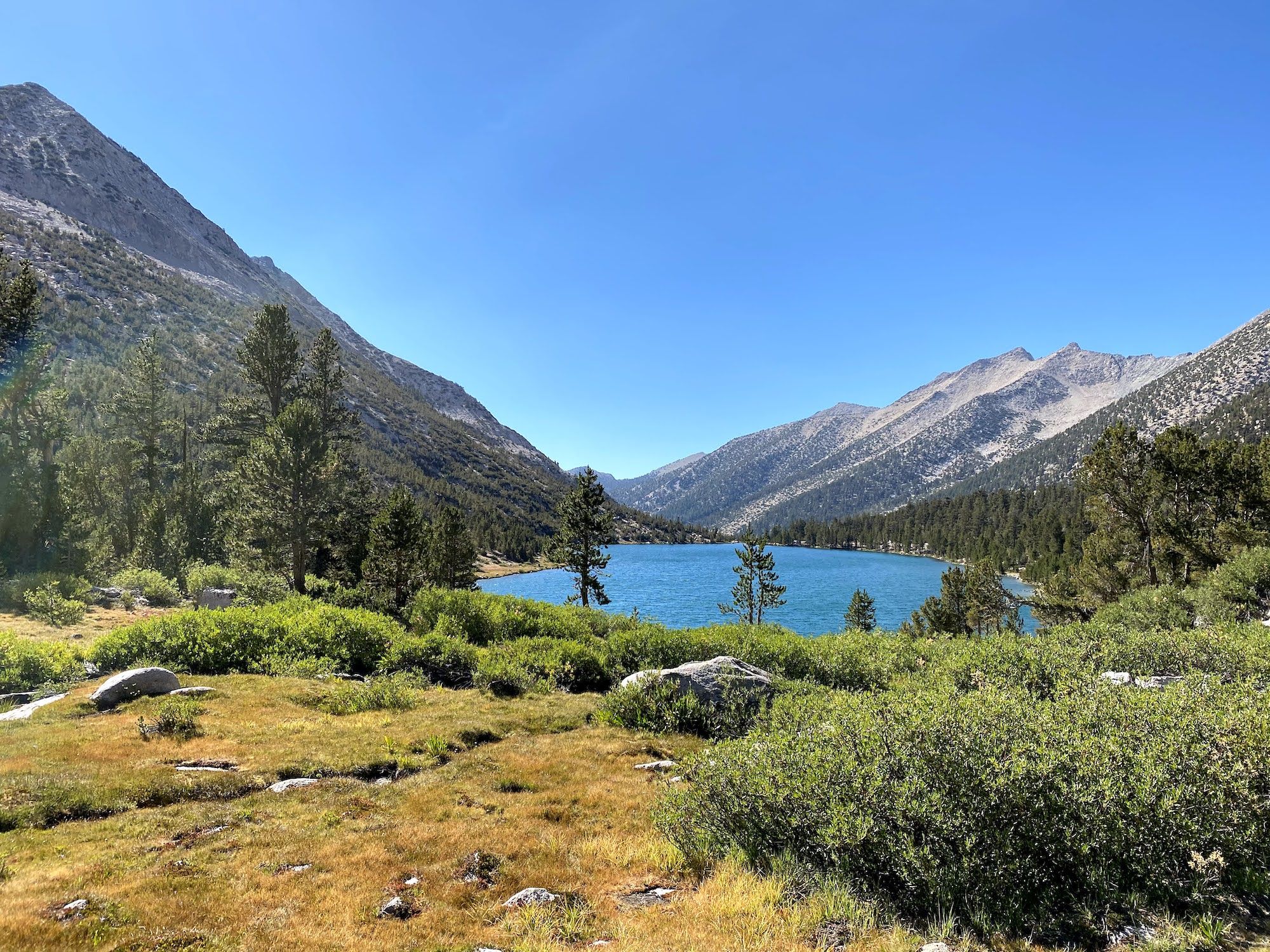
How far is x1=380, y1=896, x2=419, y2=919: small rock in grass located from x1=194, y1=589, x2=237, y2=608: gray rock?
30784 mm

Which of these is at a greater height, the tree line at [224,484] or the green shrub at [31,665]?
the tree line at [224,484]

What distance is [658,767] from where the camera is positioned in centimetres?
1384

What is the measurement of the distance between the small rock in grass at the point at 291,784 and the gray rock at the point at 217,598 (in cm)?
2512

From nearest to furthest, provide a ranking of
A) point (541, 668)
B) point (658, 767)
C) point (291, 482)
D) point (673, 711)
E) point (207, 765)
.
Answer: point (207, 765)
point (658, 767)
point (673, 711)
point (541, 668)
point (291, 482)

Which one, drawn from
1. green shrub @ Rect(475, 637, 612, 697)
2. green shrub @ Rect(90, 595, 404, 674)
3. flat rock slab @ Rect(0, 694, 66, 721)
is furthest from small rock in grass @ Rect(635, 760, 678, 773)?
flat rock slab @ Rect(0, 694, 66, 721)

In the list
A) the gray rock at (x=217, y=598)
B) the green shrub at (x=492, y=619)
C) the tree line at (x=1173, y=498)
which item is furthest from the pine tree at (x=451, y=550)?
the tree line at (x=1173, y=498)

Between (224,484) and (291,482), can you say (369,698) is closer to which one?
(291,482)

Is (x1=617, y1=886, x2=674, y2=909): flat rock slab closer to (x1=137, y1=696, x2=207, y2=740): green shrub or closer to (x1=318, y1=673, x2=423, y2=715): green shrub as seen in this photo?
(x1=318, y1=673, x2=423, y2=715): green shrub

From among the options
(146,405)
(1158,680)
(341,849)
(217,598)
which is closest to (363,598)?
(217,598)

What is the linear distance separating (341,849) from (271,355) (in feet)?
145

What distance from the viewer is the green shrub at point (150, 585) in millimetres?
36406

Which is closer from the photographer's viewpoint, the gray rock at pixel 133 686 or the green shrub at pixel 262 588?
the gray rock at pixel 133 686

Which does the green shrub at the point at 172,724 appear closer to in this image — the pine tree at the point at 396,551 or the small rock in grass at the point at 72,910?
the small rock in grass at the point at 72,910

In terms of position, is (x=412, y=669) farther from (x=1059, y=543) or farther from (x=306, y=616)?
(x=1059, y=543)
